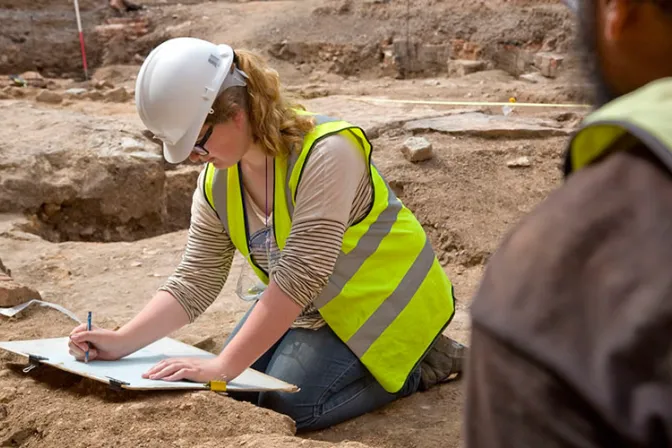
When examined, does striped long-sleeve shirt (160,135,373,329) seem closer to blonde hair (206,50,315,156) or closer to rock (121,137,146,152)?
blonde hair (206,50,315,156)

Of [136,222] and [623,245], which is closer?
[623,245]

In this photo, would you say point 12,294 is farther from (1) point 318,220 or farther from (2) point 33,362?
(1) point 318,220

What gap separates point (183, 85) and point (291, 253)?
0.67m

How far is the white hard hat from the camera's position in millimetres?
2863

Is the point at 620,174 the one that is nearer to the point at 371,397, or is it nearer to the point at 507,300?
the point at 507,300

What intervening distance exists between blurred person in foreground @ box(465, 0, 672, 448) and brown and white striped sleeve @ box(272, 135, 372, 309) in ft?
7.15

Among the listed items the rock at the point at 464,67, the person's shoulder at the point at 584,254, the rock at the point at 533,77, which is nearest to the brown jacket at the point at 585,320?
the person's shoulder at the point at 584,254

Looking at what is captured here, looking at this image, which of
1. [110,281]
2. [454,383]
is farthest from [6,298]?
[454,383]

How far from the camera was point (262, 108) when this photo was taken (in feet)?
9.60

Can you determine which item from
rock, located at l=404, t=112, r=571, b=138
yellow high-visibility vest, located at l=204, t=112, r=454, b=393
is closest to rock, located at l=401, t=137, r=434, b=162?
rock, located at l=404, t=112, r=571, b=138

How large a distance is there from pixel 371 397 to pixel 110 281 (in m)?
2.25

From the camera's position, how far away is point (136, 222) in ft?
21.2

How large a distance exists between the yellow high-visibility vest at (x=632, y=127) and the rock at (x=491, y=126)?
5755 mm

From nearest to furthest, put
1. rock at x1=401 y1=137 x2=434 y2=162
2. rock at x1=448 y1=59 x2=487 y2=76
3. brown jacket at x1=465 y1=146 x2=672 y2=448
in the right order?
1. brown jacket at x1=465 y1=146 x2=672 y2=448
2. rock at x1=401 y1=137 x2=434 y2=162
3. rock at x1=448 y1=59 x2=487 y2=76
